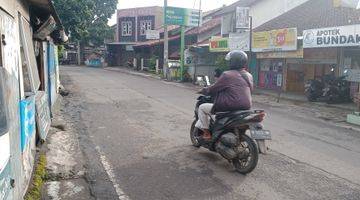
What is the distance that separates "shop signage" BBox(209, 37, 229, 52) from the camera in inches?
885

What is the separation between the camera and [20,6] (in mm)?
6793

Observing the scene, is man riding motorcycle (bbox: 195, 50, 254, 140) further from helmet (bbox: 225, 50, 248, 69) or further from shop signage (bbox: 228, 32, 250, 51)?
shop signage (bbox: 228, 32, 250, 51)

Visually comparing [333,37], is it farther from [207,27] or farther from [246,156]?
[207,27]

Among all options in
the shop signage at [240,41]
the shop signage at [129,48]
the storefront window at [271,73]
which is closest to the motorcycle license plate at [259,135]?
the shop signage at [240,41]

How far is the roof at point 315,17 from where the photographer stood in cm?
1704

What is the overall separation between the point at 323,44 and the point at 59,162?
39.1ft

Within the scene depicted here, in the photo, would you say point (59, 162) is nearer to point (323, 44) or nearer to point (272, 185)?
point (272, 185)

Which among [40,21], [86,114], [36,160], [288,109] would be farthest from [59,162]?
[288,109]

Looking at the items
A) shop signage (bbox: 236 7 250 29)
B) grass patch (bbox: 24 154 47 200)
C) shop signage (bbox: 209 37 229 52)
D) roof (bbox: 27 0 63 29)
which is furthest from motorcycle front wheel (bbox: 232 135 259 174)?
shop signage (bbox: 209 37 229 52)

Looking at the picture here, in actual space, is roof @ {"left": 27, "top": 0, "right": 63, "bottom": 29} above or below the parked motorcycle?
above

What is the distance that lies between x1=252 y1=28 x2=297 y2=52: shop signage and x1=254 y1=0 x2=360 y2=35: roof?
0.85m

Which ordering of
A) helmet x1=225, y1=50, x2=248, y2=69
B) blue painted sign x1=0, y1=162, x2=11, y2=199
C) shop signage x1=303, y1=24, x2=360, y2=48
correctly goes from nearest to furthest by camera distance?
1. blue painted sign x1=0, y1=162, x2=11, y2=199
2. helmet x1=225, y1=50, x2=248, y2=69
3. shop signage x1=303, y1=24, x2=360, y2=48

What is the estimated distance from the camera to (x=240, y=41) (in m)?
21.2

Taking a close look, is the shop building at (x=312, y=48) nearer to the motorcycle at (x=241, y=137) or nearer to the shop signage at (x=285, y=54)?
the shop signage at (x=285, y=54)
